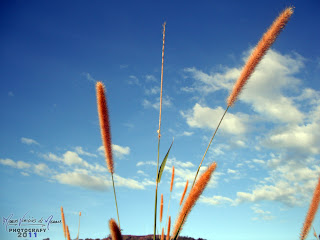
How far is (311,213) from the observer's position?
3.12 meters

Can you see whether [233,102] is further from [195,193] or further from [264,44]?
[195,193]

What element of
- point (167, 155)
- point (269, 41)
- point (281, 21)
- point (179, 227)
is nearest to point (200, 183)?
point (179, 227)

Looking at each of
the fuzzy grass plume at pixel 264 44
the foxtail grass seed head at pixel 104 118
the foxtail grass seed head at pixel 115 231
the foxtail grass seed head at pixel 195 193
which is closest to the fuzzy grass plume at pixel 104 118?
the foxtail grass seed head at pixel 104 118

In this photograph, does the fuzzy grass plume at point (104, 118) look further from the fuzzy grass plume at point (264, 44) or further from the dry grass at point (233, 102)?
the fuzzy grass plume at point (264, 44)

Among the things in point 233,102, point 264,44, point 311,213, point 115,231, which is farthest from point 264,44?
point 115,231

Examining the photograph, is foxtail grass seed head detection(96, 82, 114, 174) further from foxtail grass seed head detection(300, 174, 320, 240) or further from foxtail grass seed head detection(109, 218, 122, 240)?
foxtail grass seed head detection(300, 174, 320, 240)

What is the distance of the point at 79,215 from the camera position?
13.9 feet

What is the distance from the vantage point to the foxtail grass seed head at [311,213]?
305 centimetres

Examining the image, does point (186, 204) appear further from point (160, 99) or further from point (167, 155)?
point (160, 99)

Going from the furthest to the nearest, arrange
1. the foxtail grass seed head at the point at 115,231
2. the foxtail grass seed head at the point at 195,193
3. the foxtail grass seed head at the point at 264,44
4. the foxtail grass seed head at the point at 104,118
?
the foxtail grass seed head at the point at 264,44 → the foxtail grass seed head at the point at 104,118 → the foxtail grass seed head at the point at 195,193 → the foxtail grass seed head at the point at 115,231

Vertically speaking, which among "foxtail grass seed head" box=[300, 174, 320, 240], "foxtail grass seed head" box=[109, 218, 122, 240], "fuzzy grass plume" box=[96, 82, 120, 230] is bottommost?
"foxtail grass seed head" box=[109, 218, 122, 240]

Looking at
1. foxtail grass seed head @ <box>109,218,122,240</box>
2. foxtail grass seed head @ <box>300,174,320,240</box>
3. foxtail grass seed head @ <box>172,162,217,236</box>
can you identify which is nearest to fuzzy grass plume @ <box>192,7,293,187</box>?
foxtail grass seed head @ <box>172,162,217,236</box>

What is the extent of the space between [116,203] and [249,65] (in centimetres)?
207

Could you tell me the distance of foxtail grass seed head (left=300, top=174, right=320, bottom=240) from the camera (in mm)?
3049
